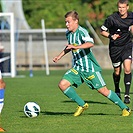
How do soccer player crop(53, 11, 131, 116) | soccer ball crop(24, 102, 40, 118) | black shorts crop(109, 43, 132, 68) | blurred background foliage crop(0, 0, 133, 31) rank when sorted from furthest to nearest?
blurred background foliage crop(0, 0, 133, 31)
black shorts crop(109, 43, 132, 68)
soccer player crop(53, 11, 131, 116)
soccer ball crop(24, 102, 40, 118)

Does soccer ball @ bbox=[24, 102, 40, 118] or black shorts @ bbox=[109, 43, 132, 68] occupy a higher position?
black shorts @ bbox=[109, 43, 132, 68]

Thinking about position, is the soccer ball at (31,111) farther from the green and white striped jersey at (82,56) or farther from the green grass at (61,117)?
the green and white striped jersey at (82,56)

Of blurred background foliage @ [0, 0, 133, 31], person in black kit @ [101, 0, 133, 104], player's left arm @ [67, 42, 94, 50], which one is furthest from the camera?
blurred background foliage @ [0, 0, 133, 31]

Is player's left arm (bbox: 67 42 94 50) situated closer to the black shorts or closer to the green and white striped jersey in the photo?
the green and white striped jersey

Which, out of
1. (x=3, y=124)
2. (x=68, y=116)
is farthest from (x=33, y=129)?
(x=68, y=116)

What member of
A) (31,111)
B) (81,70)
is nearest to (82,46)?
(81,70)

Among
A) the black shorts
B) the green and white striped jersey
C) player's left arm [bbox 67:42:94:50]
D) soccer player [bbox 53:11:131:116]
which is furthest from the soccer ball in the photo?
the black shorts

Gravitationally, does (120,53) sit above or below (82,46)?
below

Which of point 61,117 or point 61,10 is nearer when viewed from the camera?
point 61,117

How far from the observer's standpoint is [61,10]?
3772 cm

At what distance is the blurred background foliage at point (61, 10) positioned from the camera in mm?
35969

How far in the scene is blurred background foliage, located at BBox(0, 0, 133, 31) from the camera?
35969 millimetres


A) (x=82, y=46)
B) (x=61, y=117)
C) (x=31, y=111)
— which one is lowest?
(x=61, y=117)

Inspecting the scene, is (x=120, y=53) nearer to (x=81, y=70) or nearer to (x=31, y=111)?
(x=81, y=70)
